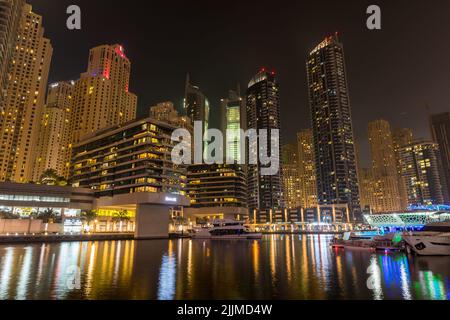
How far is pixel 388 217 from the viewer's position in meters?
85.5

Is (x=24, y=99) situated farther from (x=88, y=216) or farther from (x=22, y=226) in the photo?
(x=22, y=226)

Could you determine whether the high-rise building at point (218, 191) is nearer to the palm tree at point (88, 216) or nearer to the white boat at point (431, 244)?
the palm tree at point (88, 216)

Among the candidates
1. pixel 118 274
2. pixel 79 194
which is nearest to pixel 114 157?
pixel 79 194

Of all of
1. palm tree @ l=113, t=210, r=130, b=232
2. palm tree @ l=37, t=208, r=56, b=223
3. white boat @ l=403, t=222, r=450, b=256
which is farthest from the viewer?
palm tree @ l=113, t=210, r=130, b=232

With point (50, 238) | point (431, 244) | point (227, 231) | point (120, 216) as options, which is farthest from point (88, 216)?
point (431, 244)

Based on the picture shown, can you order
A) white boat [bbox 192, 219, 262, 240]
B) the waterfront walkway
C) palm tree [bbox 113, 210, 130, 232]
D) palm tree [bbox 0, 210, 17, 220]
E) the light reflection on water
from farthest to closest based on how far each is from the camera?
palm tree [bbox 113, 210, 130, 232]
white boat [bbox 192, 219, 262, 240]
palm tree [bbox 0, 210, 17, 220]
the waterfront walkway
the light reflection on water

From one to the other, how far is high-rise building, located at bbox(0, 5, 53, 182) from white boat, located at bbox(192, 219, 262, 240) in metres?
125

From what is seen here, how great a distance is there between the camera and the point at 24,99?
172750 mm

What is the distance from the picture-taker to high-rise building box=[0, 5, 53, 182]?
16412 centimetres

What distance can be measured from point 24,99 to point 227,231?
150 m

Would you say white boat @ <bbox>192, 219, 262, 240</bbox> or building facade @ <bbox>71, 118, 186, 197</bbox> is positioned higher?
building facade @ <bbox>71, 118, 186, 197</bbox>

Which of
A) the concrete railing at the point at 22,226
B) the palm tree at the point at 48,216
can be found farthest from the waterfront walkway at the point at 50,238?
the palm tree at the point at 48,216

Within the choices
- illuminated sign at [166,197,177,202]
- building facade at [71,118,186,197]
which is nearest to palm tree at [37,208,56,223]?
building facade at [71,118,186,197]

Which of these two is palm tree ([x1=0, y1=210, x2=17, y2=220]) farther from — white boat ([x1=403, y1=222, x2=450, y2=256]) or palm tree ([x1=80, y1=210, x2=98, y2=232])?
white boat ([x1=403, y1=222, x2=450, y2=256])
